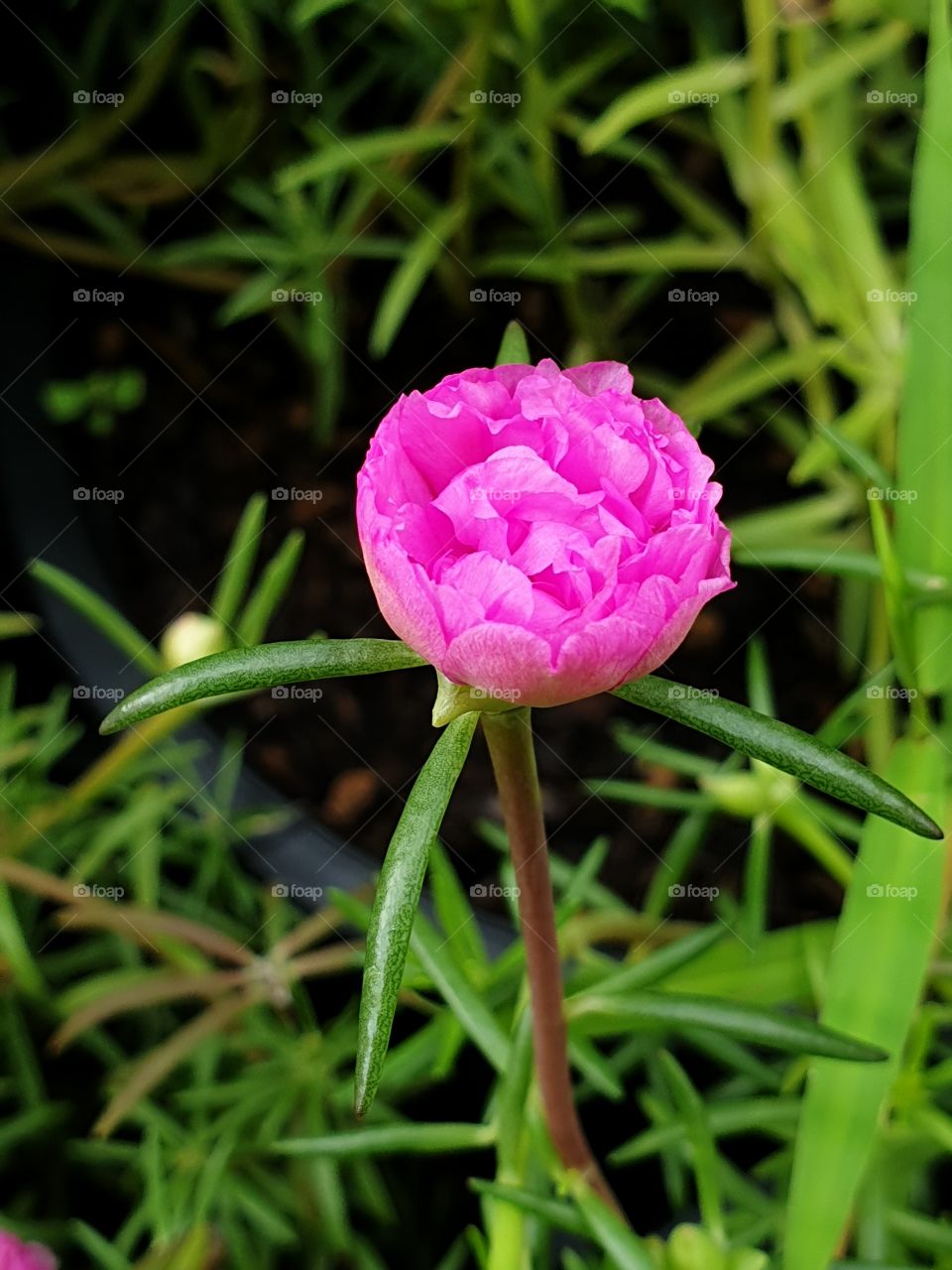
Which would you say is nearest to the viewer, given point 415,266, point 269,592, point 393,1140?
point 393,1140

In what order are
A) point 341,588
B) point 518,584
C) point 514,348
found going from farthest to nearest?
1. point 341,588
2. point 514,348
3. point 518,584

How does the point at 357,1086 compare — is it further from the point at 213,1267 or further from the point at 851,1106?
the point at 213,1267

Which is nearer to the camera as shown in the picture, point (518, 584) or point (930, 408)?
point (518, 584)

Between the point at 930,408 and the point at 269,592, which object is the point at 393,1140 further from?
the point at 930,408

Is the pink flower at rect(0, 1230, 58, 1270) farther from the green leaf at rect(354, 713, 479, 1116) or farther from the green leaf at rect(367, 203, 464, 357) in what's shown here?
the green leaf at rect(367, 203, 464, 357)

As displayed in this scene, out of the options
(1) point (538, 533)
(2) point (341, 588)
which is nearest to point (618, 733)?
(2) point (341, 588)

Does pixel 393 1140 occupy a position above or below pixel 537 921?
below

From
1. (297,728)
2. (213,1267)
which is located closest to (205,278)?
(297,728)
